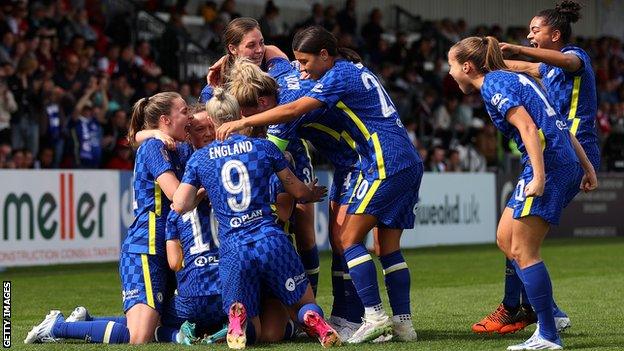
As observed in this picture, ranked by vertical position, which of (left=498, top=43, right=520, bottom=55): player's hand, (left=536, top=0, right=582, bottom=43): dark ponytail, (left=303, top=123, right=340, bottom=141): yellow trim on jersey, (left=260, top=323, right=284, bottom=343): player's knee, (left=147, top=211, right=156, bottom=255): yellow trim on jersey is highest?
(left=536, top=0, right=582, bottom=43): dark ponytail

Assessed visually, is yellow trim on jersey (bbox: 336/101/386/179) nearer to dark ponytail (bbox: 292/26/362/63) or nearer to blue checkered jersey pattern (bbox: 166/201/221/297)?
dark ponytail (bbox: 292/26/362/63)

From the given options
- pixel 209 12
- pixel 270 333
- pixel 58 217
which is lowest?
pixel 270 333

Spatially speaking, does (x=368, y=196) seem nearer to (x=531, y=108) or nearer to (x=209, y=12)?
(x=531, y=108)

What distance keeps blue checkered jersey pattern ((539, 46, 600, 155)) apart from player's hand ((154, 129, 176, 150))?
8.82 ft

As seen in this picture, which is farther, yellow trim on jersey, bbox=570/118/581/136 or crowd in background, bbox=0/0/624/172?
crowd in background, bbox=0/0/624/172

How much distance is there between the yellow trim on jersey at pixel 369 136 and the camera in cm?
777

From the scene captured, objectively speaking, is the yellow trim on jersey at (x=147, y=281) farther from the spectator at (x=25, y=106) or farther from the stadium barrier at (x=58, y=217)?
the spectator at (x=25, y=106)

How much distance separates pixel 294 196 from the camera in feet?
24.7

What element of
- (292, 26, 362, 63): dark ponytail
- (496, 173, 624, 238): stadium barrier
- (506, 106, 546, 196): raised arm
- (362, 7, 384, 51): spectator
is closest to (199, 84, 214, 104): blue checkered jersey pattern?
(292, 26, 362, 63): dark ponytail

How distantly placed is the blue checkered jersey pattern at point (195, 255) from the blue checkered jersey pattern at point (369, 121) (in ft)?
3.58

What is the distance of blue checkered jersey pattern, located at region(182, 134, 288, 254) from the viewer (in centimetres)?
739

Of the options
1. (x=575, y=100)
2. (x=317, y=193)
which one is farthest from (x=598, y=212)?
(x=317, y=193)

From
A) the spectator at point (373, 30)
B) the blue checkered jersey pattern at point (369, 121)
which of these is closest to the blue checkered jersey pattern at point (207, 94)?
the blue checkered jersey pattern at point (369, 121)

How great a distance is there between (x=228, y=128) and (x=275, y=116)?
0.30 m
